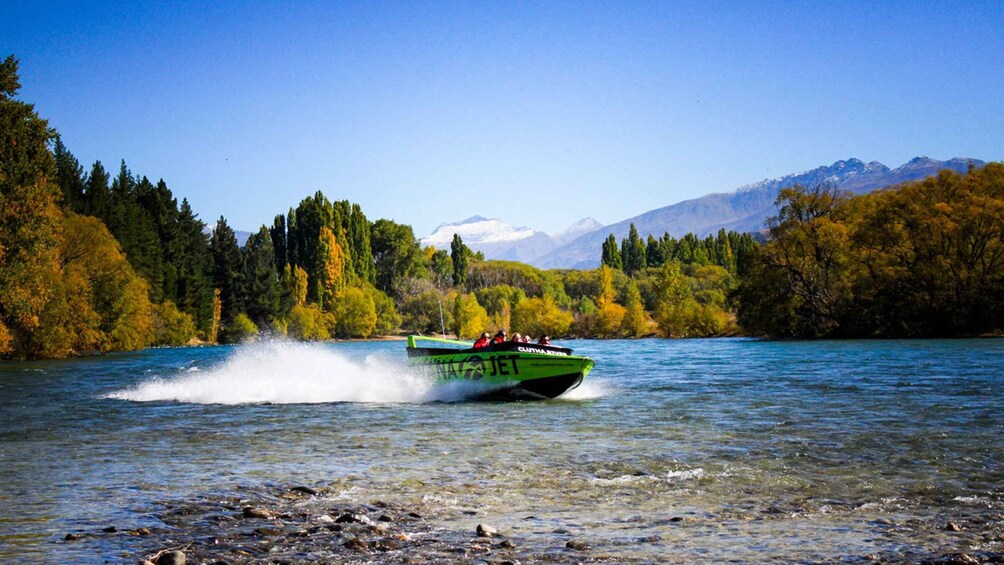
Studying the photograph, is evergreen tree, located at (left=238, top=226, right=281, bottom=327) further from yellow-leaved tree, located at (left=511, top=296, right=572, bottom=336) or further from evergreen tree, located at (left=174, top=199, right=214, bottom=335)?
yellow-leaved tree, located at (left=511, top=296, right=572, bottom=336)

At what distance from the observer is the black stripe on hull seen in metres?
28.1

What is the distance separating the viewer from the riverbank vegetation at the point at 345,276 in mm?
58031

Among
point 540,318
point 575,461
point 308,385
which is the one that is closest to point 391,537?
point 575,461

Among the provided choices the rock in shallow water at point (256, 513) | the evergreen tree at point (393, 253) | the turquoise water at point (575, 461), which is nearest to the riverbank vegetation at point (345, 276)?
the evergreen tree at point (393, 253)

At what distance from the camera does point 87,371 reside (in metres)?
51.4

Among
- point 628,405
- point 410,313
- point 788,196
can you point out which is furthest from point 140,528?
point 410,313

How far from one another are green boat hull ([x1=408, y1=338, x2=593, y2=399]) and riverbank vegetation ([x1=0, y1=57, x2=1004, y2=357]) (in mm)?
13648

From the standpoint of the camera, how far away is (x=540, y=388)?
28375 millimetres

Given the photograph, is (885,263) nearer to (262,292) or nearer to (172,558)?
(172,558)

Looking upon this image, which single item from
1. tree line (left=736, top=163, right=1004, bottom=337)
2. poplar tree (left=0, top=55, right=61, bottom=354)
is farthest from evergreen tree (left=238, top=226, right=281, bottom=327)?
poplar tree (left=0, top=55, right=61, bottom=354)

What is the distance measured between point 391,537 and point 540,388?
60.4 ft

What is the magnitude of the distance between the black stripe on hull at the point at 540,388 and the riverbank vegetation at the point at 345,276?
14.2 meters

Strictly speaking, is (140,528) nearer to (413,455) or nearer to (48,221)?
(413,455)

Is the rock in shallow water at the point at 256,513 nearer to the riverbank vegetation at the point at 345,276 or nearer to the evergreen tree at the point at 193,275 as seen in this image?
the riverbank vegetation at the point at 345,276
